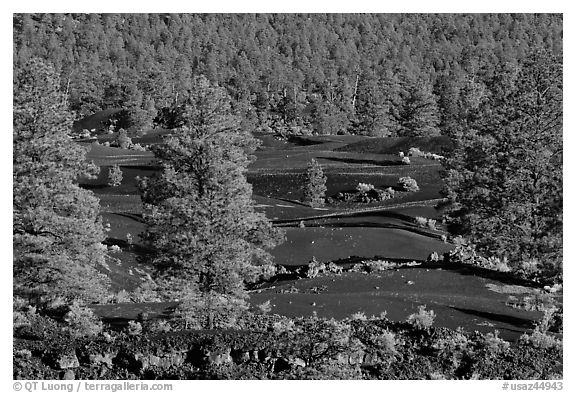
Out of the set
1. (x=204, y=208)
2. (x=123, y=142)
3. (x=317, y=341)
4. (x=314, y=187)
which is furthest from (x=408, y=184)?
(x=317, y=341)

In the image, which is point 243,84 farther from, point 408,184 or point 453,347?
point 453,347

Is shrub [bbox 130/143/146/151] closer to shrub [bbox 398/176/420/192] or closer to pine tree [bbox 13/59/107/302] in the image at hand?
shrub [bbox 398/176/420/192]

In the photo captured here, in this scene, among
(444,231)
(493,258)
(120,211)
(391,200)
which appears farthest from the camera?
(391,200)

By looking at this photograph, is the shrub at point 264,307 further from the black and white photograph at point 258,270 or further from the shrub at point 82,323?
the shrub at point 82,323

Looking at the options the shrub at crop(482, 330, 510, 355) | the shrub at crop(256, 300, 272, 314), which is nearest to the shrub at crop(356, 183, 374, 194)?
the shrub at crop(256, 300, 272, 314)
